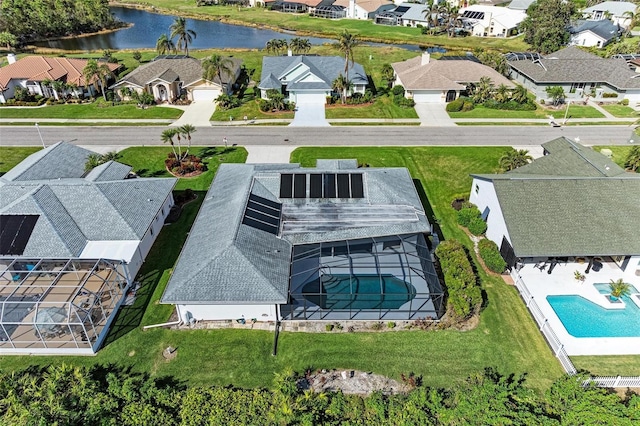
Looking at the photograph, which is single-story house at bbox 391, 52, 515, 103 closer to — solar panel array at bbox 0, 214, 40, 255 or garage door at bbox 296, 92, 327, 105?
garage door at bbox 296, 92, 327, 105

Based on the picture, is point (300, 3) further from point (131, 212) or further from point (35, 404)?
point (35, 404)

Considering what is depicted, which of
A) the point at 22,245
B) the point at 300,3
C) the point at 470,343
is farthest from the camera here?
the point at 300,3

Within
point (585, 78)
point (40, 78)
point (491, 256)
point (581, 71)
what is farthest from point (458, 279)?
point (40, 78)

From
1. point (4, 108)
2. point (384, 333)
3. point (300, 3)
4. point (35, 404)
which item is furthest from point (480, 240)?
point (300, 3)

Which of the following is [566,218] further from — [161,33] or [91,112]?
[161,33]

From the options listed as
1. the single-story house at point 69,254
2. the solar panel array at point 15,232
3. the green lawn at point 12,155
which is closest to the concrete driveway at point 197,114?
the green lawn at point 12,155

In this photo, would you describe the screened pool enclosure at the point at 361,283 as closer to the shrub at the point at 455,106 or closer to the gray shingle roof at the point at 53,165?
the gray shingle roof at the point at 53,165
